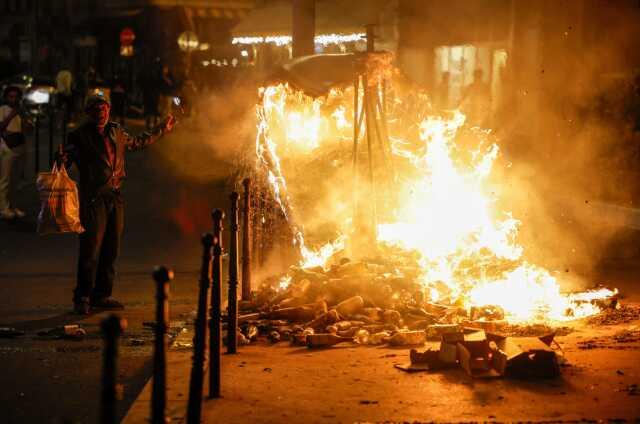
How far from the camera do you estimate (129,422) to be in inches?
218

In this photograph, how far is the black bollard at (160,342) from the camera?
4305 mm

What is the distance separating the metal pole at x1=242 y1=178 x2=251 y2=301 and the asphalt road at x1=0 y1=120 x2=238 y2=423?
1.89ft

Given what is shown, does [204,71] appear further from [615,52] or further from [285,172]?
[285,172]

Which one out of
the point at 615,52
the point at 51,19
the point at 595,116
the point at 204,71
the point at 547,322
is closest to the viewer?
the point at 547,322

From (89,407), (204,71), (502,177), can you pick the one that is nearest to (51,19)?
(204,71)

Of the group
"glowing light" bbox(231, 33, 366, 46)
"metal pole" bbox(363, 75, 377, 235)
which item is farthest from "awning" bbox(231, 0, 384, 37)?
"metal pole" bbox(363, 75, 377, 235)

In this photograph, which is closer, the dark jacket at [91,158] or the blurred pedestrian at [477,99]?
the dark jacket at [91,158]

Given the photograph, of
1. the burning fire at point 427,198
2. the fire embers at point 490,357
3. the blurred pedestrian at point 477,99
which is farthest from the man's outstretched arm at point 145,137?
the blurred pedestrian at point 477,99

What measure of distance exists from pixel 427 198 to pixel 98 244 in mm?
3343

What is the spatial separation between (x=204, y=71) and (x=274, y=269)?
86.2 feet

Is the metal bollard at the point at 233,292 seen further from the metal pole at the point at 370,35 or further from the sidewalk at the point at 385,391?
the metal pole at the point at 370,35

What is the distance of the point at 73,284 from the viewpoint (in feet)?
33.0

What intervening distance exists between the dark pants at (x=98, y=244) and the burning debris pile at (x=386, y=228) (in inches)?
55.6

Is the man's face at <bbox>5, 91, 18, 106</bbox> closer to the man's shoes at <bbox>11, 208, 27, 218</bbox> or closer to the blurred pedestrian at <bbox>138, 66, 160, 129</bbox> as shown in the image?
the man's shoes at <bbox>11, 208, 27, 218</bbox>
